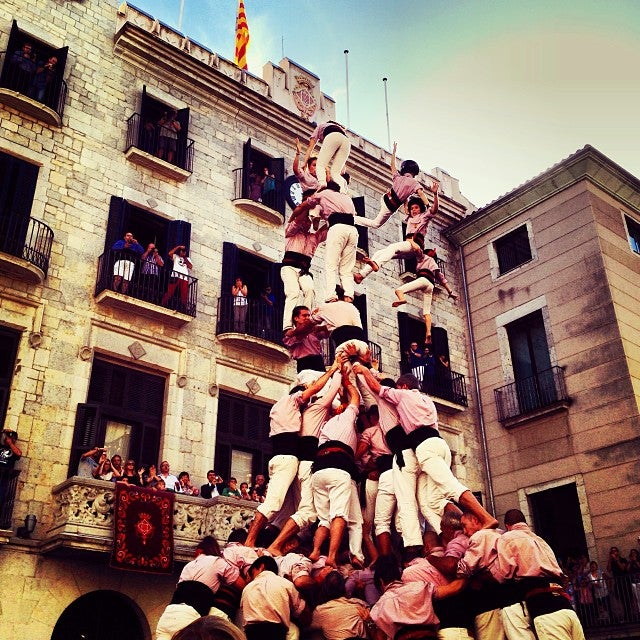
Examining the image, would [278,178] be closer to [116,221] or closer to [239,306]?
[239,306]

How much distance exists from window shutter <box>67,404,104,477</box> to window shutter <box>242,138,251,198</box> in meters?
7.38

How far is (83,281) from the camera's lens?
47.8 ft

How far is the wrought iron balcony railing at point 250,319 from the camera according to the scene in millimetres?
16281

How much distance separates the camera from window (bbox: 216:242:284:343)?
53.8ft

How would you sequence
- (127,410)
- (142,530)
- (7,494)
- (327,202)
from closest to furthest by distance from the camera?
(327,202)
(7,494)
(142,530)
(127,410)

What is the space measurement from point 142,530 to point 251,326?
5813 mm

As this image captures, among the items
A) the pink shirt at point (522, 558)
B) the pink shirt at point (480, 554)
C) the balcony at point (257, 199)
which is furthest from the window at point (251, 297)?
the pink shirt at point (522, 558)

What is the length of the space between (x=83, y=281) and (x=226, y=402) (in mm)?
4060

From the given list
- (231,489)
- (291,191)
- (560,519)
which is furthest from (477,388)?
(231,489)

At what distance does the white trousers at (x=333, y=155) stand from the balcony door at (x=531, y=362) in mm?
11050

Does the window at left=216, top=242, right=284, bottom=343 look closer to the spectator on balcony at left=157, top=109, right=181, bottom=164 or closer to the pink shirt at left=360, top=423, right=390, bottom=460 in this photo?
the spectator on balcony at left=157, top=109, right=181, bottom=164

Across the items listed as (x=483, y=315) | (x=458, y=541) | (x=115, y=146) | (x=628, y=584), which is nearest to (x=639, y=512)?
(x=628, y=584)

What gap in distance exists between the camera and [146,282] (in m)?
15.4

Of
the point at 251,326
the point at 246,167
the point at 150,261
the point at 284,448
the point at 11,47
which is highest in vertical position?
the point at 11,47
